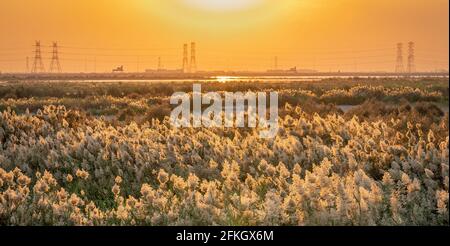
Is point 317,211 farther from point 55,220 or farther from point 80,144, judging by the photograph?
point 80,144

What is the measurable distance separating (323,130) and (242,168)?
3676 millimetres

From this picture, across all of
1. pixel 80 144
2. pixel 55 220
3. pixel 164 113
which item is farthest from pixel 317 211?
pixel 164 113

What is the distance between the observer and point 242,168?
34.0 feet

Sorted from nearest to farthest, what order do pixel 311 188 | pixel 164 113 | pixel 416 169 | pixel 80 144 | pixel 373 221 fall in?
pixel 373 221
pixel 311 188
pixel 416 169
pixel 80 144
pixel 164 113

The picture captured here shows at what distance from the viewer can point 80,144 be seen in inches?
455

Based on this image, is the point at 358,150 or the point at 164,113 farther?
the point at 164,113

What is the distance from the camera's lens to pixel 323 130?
13.6 metres

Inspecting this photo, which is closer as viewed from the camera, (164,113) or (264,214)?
(264,214)
